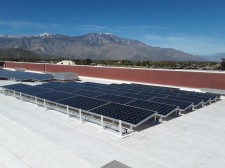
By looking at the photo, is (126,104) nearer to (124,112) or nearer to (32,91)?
(124,112)

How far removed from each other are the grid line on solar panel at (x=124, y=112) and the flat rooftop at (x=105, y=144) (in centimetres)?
87

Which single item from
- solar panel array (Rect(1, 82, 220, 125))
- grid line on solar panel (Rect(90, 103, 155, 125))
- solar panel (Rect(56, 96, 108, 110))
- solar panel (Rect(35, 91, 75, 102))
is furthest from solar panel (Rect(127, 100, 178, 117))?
solar panel (Rect(35, 91, 75, 102))

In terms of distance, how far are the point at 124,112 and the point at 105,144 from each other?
275 centimetres

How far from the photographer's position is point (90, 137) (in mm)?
12609

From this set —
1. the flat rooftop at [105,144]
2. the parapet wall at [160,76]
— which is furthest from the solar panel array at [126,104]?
the parapet wall at [160,76]

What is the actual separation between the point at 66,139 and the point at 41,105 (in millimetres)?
8295

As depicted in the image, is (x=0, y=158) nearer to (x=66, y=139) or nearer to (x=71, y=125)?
→ (x=66, y=139)

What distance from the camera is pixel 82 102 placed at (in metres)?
16.8

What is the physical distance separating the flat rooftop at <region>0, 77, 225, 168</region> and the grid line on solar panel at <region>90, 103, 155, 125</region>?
2.86 feet

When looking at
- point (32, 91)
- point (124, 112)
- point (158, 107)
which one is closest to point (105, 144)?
point (124, 112)

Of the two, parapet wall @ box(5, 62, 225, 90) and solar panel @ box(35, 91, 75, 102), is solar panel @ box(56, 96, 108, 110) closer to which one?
solar panel @ box(35, 91, 75, 102)

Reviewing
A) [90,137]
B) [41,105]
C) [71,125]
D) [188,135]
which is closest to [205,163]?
[188,135]

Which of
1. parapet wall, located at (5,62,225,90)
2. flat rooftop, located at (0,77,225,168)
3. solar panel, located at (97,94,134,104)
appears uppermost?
parapet wall, located at (5,62,225,90)

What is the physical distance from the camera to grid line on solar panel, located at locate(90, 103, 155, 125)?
12.9 meters
